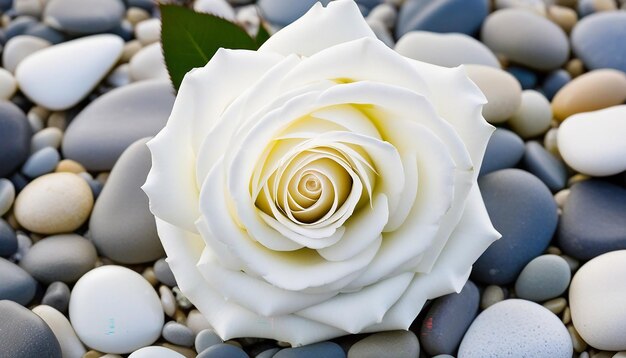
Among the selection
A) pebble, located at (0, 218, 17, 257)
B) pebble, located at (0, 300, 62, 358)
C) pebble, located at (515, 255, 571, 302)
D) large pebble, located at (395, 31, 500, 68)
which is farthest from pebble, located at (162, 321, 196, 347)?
large pebble, located at (395, 31, 500, 68)

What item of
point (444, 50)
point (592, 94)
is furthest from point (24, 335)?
point (592, 94)

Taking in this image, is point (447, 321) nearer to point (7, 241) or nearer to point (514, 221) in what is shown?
point (514, 221)

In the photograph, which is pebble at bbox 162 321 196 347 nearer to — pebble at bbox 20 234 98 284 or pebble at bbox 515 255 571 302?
pebble at bbox 20 234 98 284

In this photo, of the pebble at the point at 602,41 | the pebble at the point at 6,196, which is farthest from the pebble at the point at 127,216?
the pebble at the point at 602,41

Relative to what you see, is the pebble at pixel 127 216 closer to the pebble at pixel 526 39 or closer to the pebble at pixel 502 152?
the pebble at pixel 502 152

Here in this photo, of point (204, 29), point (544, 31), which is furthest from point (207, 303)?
point (544, 31)

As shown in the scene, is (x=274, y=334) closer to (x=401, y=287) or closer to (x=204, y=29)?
(x=401, y=287)

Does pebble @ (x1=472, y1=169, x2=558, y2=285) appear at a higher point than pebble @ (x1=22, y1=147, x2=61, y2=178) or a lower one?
lower
